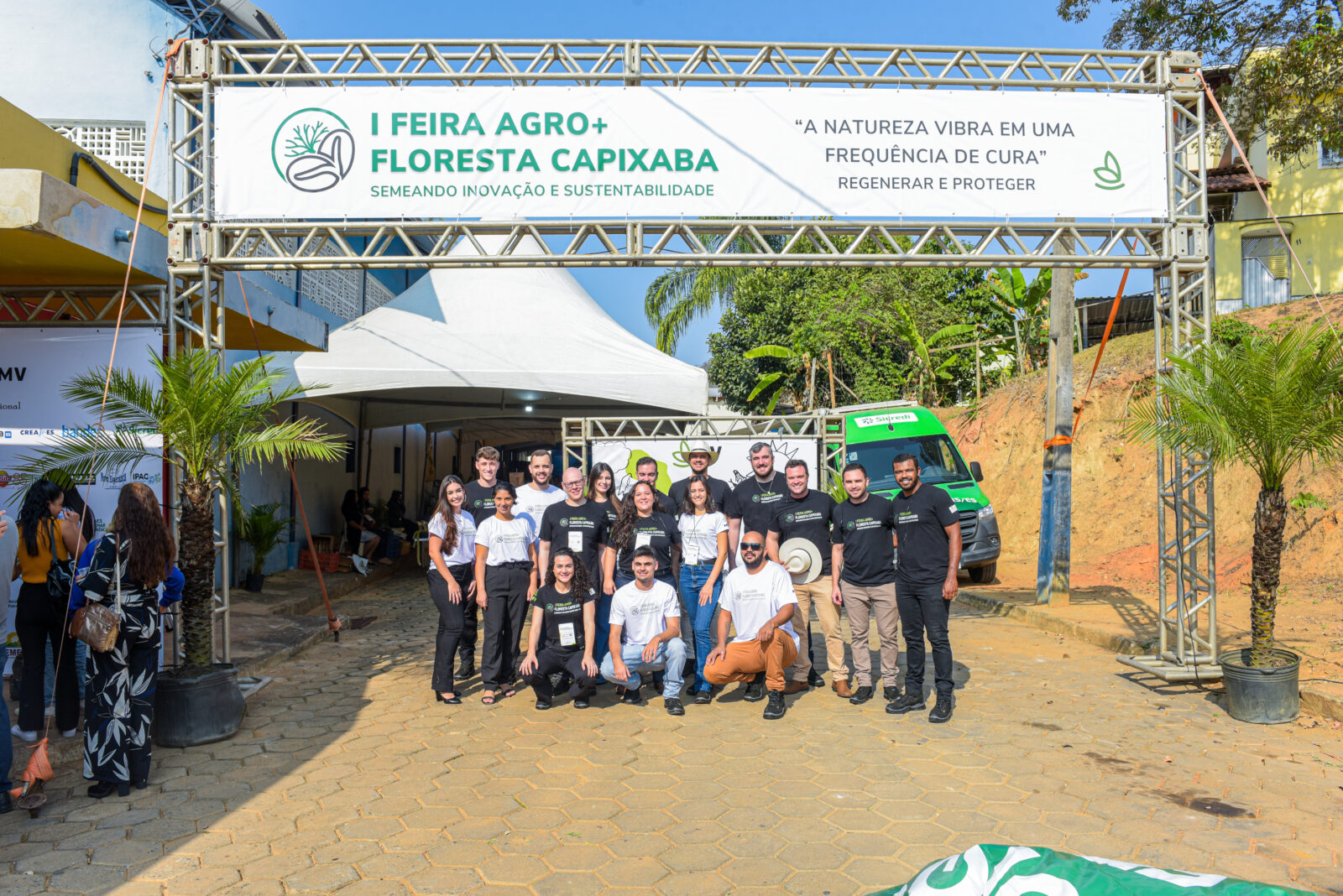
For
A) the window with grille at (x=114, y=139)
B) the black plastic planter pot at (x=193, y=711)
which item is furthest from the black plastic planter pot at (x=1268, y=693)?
the window with grille at (x=114, y=139)

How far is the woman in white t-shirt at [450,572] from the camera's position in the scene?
694 cm

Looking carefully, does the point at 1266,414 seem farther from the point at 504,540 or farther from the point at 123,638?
the point at 123,638

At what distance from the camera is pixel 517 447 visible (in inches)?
1367

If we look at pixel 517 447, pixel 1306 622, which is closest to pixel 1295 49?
pixel 1306 622

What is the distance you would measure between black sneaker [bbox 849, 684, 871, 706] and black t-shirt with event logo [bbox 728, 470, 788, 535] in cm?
141

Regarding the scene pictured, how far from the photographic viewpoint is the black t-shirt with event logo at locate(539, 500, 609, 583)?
6.98 metres

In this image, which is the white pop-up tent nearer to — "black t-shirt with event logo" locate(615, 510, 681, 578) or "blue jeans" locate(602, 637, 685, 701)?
"black t-shirt with event logo" locate(615, 510, 681, 578)

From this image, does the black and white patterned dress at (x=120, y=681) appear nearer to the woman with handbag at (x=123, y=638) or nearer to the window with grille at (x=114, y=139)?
the woman with handbag at (x=123, y=638)

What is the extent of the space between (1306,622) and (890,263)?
6.19m

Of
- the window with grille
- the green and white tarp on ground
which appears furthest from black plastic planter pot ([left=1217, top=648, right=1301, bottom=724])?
the window with grille

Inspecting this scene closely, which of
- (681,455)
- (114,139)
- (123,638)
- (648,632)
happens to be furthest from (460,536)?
(114,139)

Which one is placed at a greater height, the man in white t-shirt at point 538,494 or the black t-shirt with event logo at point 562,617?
the man in white t-shirt at point 538,494

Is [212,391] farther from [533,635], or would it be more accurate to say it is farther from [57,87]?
[57,87]

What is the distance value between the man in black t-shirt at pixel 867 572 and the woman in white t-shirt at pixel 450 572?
117 inches
